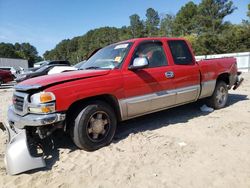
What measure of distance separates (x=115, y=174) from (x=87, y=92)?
1369 mm

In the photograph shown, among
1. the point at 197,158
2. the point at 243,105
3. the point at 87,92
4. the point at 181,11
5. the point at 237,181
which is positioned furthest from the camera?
the point at 181,11

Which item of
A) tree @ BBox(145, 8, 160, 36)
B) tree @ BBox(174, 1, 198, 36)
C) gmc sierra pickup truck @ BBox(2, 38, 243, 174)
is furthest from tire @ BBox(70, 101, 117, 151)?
tree @ BBox(145, 8, 160, 36)

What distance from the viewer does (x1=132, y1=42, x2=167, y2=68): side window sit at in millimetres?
5246

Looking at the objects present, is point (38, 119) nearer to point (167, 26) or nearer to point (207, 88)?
point (207, 88)

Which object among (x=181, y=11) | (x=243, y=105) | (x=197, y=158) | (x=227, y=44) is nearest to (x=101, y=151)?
(x=197, y=158)

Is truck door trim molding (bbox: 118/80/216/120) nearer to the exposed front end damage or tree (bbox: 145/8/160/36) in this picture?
the exposed front end damage

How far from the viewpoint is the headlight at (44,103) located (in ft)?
12.8

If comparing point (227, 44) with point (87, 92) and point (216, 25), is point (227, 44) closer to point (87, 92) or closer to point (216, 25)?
point (216, 25)

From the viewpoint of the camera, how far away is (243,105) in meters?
7.53

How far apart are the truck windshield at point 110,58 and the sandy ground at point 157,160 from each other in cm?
138

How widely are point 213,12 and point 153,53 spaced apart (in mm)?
44923

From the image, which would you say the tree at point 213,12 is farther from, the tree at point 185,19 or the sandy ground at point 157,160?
the sandy ground at point 157,160

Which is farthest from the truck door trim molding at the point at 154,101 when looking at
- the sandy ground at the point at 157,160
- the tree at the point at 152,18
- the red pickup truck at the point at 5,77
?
the tree at the point at 152,18

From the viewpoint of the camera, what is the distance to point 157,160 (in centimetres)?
395
